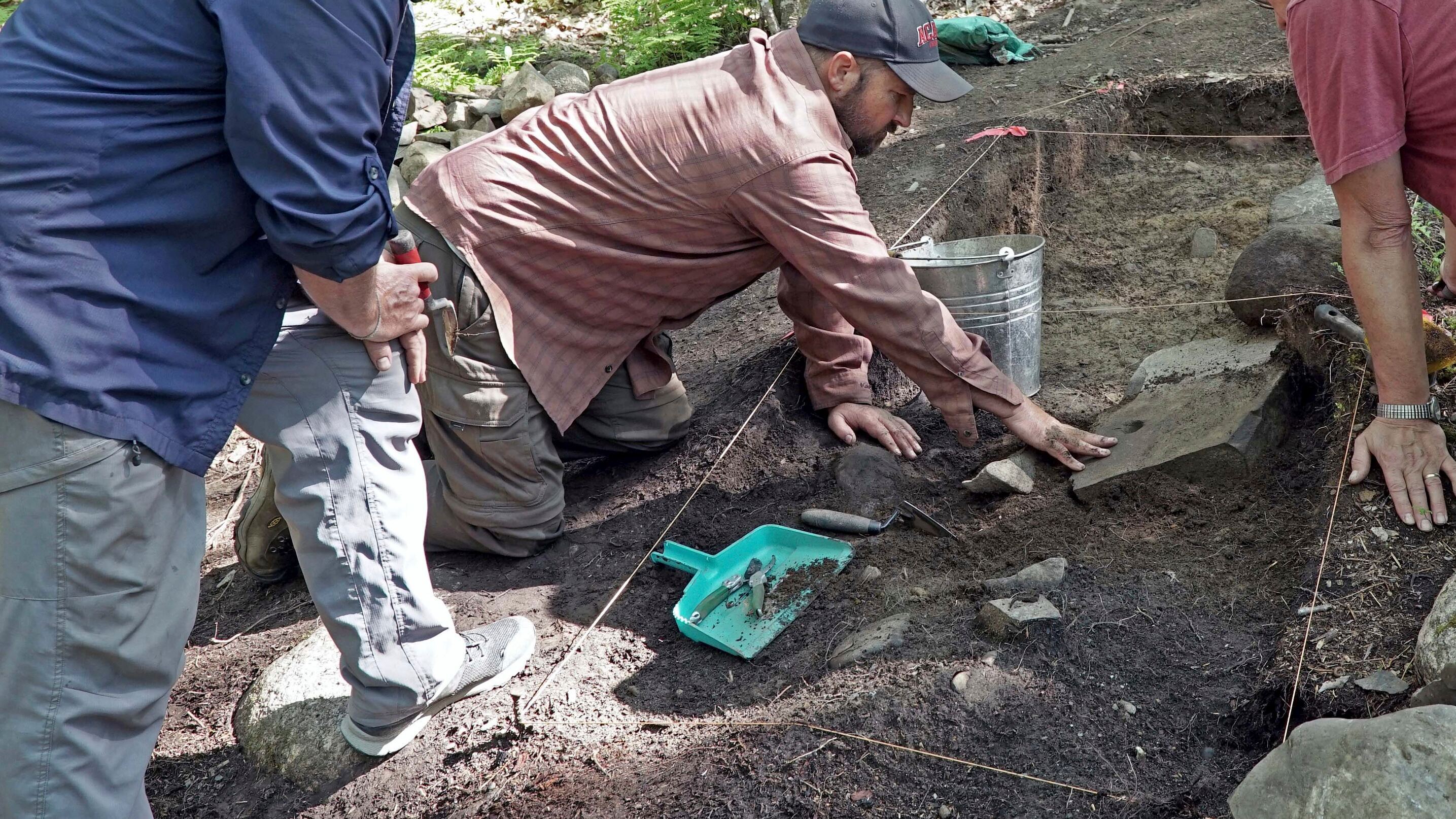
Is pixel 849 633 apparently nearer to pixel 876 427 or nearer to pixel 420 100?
pixel 876 427

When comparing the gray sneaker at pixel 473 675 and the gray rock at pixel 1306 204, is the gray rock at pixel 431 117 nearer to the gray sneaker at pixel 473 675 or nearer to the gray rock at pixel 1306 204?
the gray sneaker at pixel 473 675

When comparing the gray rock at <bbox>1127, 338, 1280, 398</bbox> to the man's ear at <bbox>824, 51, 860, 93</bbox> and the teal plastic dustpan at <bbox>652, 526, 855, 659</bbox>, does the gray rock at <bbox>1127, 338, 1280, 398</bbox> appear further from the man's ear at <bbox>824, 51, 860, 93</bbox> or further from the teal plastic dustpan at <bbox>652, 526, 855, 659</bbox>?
the man's ear at <bbox>824, 51, 860, 93</bbox>

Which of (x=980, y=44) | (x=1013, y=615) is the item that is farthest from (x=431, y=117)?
(x=1013, y=615)

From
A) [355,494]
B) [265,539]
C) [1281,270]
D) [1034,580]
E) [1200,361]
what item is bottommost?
[1200,361]

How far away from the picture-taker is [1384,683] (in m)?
2.20

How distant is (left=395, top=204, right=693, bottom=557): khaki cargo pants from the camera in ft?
10.9

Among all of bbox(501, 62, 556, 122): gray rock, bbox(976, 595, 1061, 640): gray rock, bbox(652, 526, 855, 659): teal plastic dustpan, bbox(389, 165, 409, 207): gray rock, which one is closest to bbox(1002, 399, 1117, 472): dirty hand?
bbox(652, 526, 855, 659): teal plastic dustpan

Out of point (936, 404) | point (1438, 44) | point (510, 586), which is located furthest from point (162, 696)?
point (1438, 44)

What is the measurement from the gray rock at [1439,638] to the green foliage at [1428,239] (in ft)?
6.33

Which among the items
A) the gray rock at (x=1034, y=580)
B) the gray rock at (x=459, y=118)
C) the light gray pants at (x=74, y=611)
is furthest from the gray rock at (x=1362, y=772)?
the gray rock at (x=459, y=118)

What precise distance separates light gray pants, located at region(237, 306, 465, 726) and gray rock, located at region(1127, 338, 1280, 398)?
2828 millimetres

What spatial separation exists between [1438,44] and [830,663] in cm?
210

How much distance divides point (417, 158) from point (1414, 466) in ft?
19.6

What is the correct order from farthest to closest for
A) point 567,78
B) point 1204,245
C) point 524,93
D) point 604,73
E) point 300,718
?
point 604,73, point 567,78, point 524,93, point 1204,245, point 300,718
